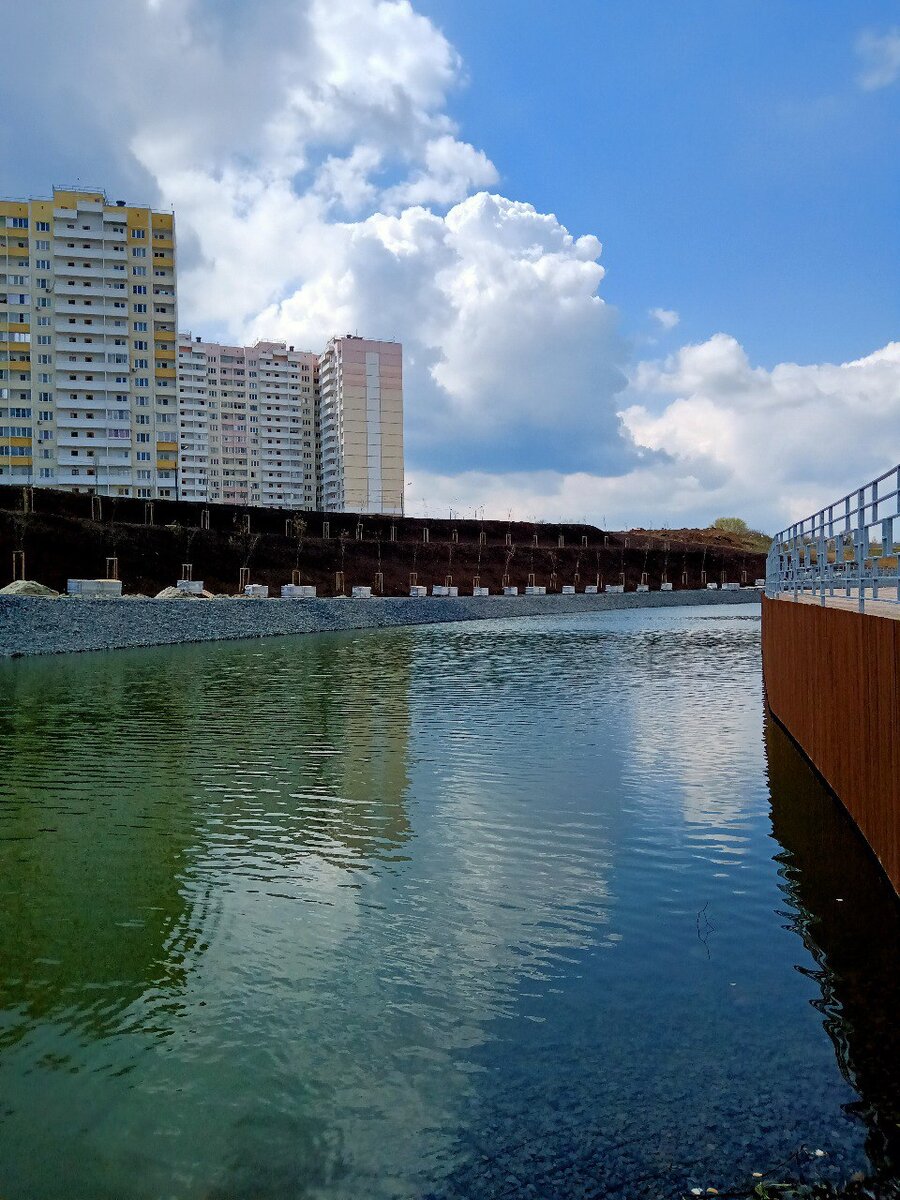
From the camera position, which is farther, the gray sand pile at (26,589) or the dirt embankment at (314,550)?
the dirt embankment at (314,550)

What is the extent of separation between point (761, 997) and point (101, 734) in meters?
15.5

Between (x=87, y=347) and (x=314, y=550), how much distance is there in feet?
133

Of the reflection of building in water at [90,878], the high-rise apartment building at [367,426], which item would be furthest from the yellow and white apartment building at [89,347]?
the reflection of building in water at [90,878]

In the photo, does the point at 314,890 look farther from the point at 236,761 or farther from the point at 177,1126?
the point at 236,761

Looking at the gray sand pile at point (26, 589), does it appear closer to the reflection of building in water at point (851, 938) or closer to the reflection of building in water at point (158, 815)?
the reflection of building in water at point (158, 815)

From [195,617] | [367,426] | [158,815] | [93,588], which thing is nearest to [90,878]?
[158,815]

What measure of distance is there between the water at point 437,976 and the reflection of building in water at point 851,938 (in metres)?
0.03

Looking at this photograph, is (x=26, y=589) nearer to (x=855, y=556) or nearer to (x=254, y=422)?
(x=855, y=556)

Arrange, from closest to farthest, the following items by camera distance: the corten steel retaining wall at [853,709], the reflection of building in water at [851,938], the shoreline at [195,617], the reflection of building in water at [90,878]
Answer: the reflection of building in water at [851,938]
the reflection of building in water at [90,878]
the corten steel retaining wall at [853,709]
the shoreline at [195,617]

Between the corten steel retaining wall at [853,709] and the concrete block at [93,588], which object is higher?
the concrete block at [93,588]

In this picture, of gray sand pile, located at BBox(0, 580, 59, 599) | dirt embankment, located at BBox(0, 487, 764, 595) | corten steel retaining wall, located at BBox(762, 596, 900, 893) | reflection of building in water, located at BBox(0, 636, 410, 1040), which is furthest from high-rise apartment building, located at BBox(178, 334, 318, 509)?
corten steel retaining wall, located at BBox(762, 596, 900, 893)

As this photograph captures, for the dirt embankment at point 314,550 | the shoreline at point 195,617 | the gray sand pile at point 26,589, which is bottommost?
the shoreline at point 195,617

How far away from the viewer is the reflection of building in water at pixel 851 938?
5852 millimetres

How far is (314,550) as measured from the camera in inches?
3578
